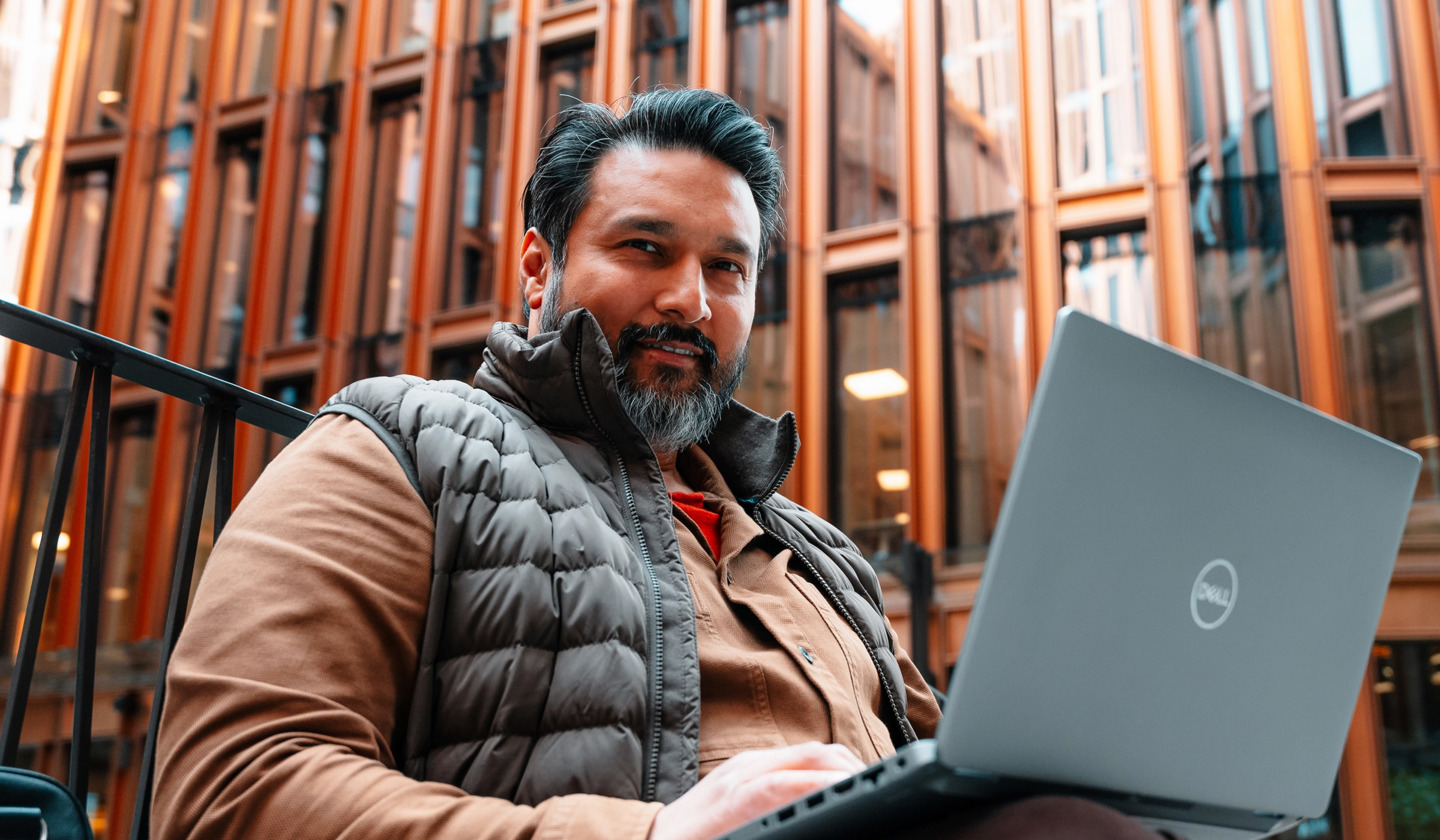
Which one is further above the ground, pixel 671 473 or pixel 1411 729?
pixel 671 473

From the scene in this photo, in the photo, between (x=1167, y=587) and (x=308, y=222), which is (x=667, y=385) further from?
(x=308, y=222)

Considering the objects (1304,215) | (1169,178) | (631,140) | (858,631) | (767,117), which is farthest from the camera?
(767,117)

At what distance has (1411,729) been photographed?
7.71 meters

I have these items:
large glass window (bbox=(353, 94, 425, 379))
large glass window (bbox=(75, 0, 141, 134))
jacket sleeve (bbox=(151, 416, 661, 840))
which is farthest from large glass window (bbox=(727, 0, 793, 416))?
jacket sleeve (bbox=(151, 416, 661, 840))

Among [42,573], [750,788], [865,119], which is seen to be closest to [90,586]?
[42,573]

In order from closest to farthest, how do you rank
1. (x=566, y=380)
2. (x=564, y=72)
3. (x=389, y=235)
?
(x=566, y=380) → (x=564, y=72) → (x=389, y=235)

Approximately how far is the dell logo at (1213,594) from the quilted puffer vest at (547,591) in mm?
575

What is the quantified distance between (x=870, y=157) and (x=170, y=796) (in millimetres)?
9853

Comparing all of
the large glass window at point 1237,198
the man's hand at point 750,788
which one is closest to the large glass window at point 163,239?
the large glass window at point 1237,198

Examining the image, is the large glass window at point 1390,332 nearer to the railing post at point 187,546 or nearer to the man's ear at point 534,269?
the man's ear at point 534,269

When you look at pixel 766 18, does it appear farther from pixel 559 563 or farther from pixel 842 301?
pixel 559 563

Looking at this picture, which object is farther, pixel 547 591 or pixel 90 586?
pixel 90 586

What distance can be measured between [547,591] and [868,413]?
8.65m

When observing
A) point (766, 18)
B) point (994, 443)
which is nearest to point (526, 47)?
point (766, 18)
